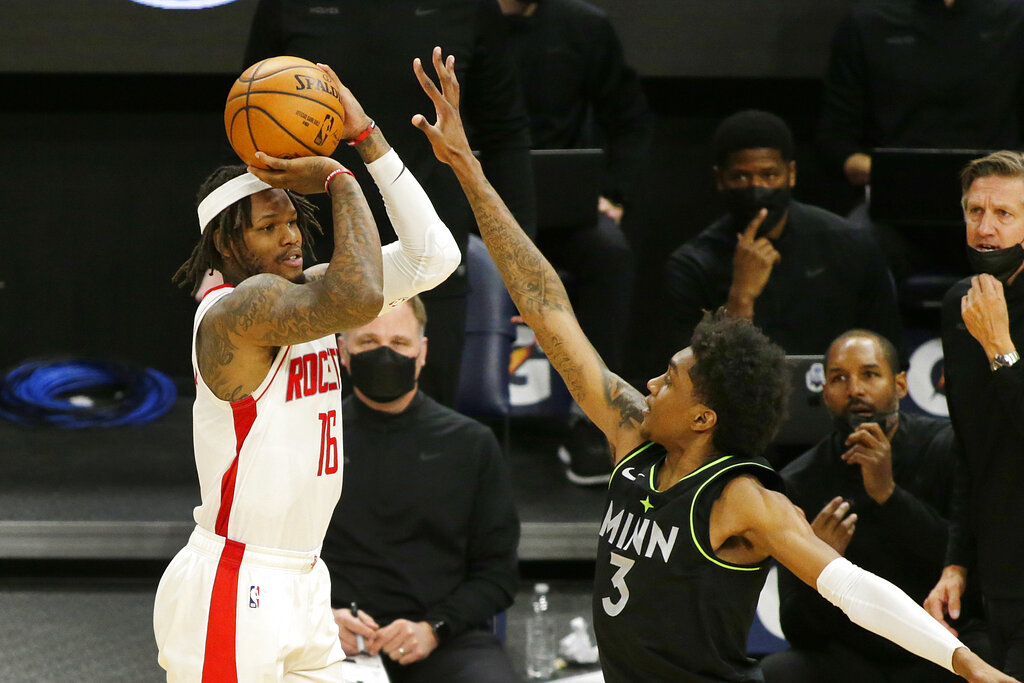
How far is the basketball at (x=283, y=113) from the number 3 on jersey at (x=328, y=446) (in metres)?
0.56

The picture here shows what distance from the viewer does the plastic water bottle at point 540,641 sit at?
461 cm

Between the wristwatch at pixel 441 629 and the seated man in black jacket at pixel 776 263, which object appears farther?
the seated man in black jacket at pixel 776 263

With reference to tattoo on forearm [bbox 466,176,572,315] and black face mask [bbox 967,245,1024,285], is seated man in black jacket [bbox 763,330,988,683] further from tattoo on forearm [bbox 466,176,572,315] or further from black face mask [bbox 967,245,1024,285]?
tattoo on forearm [bbox 466,176,572,315]

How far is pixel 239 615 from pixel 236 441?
1.19 ft

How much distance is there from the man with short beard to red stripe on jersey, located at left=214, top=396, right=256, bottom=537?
1.84 metres


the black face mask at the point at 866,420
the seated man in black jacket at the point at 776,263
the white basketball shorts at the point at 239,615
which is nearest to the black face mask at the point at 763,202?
the seated man in black jacket at the point at 776,263

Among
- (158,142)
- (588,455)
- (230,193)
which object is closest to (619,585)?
(230,193)

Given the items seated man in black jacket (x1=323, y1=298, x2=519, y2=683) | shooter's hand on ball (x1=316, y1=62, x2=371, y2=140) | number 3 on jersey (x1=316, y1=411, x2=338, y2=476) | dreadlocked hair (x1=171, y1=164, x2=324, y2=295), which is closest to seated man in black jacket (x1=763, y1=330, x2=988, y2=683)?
seated man in black jacket (x1=323, y1=298, x2=519, y2=683)

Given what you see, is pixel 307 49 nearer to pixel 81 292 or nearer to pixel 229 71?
pixel 229 71

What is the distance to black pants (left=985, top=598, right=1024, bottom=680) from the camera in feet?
11.1

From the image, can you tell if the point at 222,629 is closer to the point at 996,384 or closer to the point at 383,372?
the point at 383,372

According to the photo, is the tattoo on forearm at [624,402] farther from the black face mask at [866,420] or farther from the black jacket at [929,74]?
the black jacket at [929,74]

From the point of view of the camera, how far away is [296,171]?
2.63 meters

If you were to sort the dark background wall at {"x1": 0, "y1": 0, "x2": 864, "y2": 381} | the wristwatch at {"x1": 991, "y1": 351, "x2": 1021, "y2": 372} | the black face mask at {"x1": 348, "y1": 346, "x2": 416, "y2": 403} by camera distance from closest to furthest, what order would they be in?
the wristwatch at {"x1": 991, "y1": 351, "x2": 1021, "y2": 372}
the black face mask at {"x1": 348, "y1": 346, "x2": 416, "y2": 403}
the dark background wall at {"x1": 0, "y1": 0, "x2": 864, "y2": 381}
